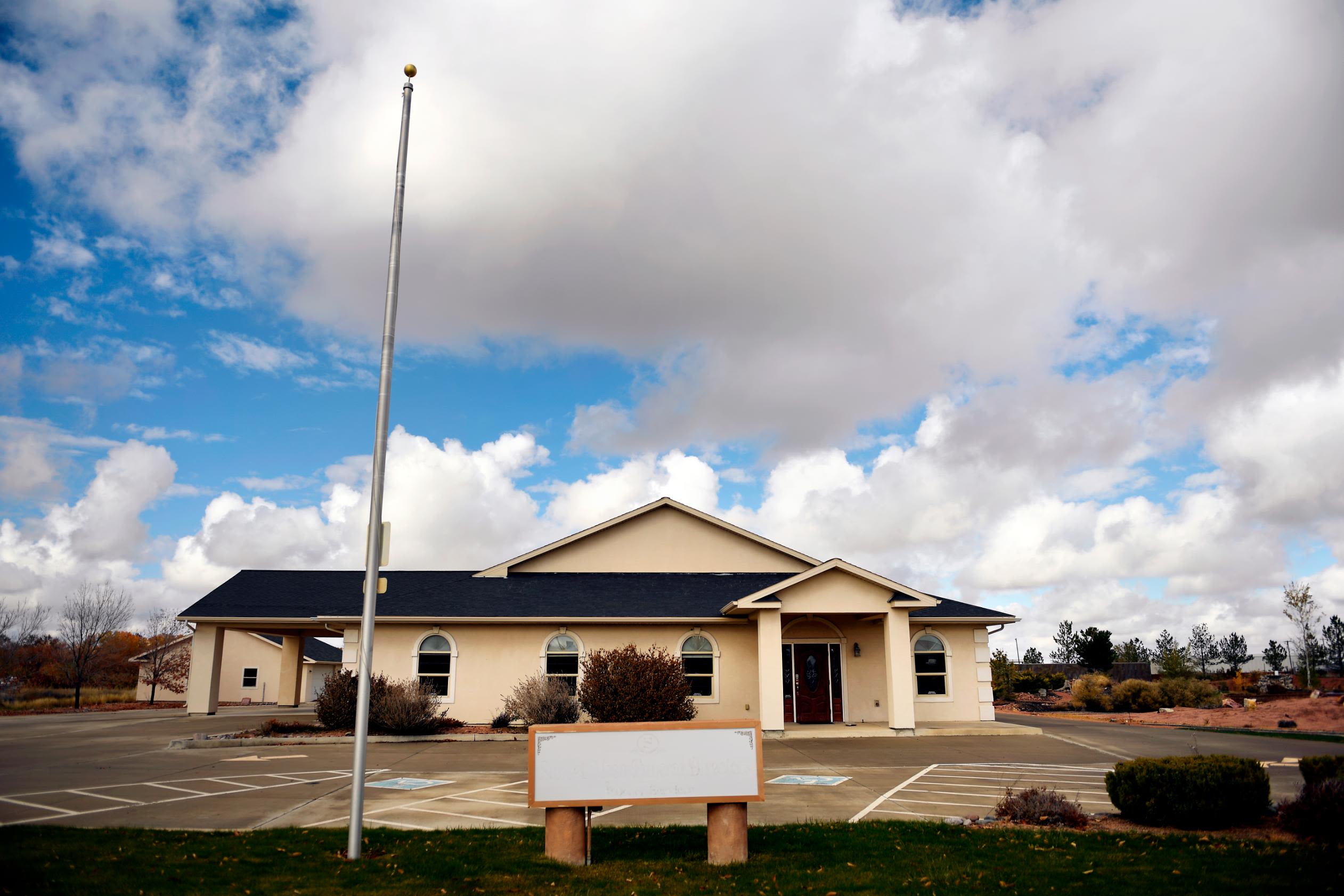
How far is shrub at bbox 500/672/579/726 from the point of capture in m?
20.0

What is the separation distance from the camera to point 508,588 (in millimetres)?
25625

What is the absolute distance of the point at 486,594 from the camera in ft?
82.0

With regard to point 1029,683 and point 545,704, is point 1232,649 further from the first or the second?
point 545,704

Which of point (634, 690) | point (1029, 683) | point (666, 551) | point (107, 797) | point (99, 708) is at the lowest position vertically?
point (99, 708)

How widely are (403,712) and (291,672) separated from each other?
16892 mm

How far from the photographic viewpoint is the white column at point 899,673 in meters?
21.4

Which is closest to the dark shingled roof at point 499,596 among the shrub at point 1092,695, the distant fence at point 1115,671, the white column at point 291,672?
the white column at point 291,672

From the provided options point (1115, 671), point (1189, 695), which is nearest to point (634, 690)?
point (1189, 695)

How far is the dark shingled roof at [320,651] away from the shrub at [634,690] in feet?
99.7

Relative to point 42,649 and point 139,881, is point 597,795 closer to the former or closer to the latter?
point 139,881

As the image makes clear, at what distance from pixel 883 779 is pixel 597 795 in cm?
720

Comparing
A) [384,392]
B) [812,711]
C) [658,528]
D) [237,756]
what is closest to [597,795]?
[384,392]

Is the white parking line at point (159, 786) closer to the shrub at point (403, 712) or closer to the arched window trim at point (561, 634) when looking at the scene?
the shrub at point (403, 712)

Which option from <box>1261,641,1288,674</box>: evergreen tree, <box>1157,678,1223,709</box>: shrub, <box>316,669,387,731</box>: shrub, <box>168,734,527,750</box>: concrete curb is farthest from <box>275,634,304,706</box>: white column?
<box>1261,641,1288,674</box>: evergreen tree
